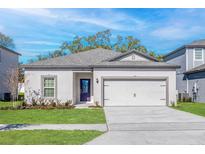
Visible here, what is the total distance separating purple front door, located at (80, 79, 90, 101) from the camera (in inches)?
822

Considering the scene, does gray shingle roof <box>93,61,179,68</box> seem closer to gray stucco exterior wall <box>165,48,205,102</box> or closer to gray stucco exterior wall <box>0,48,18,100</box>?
gray stucco exterior wall <box>165,48,205,102</box>

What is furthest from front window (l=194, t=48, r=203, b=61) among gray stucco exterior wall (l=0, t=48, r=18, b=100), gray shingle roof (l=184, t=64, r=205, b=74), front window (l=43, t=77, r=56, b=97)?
gray stucco exterior wall (l=0, t=48, r=18, b=100)

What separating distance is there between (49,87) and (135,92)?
22.2ft

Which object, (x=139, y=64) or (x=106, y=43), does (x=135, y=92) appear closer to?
(x=139, y=64)

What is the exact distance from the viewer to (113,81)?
1847 cm

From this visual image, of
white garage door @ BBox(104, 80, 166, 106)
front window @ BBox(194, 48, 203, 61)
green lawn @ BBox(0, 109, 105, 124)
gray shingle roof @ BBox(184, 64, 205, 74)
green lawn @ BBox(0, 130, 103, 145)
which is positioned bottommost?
green lawn @ BBox(0, 109, 105, 124)

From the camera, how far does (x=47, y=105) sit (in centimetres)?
1811

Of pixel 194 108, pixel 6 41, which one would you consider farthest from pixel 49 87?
pixel 6 41

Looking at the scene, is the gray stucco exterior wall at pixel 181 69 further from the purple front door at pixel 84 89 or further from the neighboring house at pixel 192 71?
the purple front door at pixel 84 89

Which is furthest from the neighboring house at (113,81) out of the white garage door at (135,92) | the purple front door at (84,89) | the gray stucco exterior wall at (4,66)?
the gray stucco exterior wall at (4,66)

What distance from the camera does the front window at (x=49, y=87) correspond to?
19.0m

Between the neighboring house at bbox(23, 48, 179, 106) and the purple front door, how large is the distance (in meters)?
1.50

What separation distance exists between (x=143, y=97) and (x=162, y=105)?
1560mm
